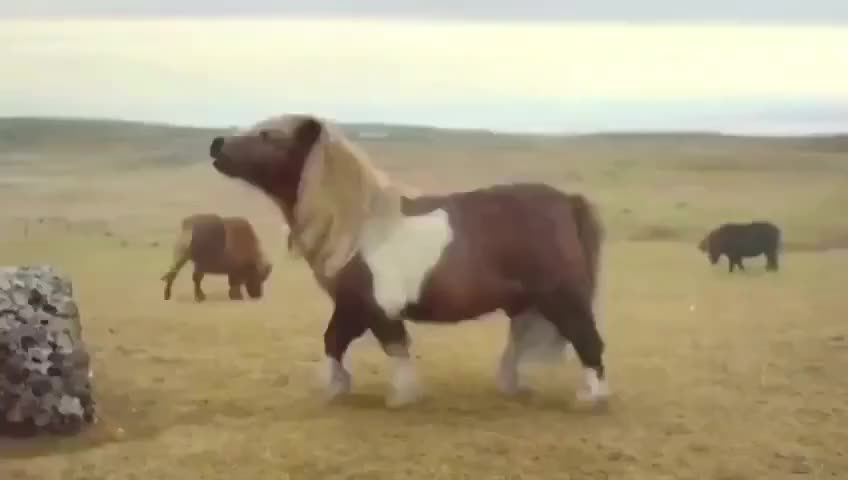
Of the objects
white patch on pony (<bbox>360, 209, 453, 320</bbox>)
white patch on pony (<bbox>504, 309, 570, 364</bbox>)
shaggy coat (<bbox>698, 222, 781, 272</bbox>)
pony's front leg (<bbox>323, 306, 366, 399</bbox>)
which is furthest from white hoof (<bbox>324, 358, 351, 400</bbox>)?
shaggy coat (<bbox>698, 222, 781, 272</bbox>)

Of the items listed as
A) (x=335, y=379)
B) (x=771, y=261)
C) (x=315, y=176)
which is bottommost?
(x=335, y=379)

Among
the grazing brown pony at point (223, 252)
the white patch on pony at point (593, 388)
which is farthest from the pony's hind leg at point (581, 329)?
the grazing brown pony at point (223, 252)

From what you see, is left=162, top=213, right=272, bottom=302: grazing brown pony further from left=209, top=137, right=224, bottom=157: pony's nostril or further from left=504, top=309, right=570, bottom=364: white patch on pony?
left=504, top=309, right=570, bottom=364: white patch on pony

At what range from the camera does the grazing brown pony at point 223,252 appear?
146 cm

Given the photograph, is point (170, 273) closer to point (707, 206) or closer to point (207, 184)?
point (207, 184)

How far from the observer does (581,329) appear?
1341 millimetres

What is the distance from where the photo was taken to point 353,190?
1.32 m

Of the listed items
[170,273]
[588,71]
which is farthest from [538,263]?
[170,273]

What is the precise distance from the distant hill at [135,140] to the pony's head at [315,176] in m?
0.16

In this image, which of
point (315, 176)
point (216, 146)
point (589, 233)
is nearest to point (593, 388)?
point (589, 233)

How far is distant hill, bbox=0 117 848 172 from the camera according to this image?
1479mm

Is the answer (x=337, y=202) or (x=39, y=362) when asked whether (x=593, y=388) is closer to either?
(x=337, y=202)

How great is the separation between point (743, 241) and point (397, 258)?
469 mm

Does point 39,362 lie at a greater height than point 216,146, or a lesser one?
lesser
